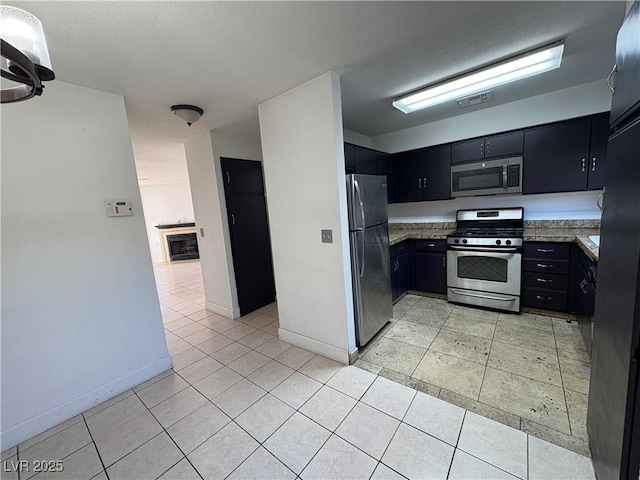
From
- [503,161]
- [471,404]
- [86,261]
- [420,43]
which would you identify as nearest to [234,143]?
[86,261]

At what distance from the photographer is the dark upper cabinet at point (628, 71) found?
84 cm

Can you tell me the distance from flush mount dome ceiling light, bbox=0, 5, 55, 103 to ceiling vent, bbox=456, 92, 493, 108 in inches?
120

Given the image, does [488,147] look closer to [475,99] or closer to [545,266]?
[475,99]

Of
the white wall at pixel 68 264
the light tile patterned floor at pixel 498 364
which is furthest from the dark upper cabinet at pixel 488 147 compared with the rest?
the white wall at pixel 68 264

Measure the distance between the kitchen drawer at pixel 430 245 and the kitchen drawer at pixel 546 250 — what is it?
82 cm

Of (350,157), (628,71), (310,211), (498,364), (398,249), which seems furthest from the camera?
(398,249)

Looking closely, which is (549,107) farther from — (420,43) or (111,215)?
(111,215)

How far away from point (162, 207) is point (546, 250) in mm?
8854

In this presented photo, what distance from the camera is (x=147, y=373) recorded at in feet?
7.27

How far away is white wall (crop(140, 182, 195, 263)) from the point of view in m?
7.61

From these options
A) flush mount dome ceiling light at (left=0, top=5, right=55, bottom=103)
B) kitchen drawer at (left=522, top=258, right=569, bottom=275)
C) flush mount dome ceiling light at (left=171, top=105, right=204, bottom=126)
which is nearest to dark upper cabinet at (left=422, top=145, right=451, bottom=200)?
kitchen drawer at (left=522, top=258, right=569, bottom=275)

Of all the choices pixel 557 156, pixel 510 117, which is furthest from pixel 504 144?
pixel 557 156

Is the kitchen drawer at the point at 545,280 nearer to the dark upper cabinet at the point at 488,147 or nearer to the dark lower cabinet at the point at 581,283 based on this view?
the dark lower cabinet at the point at 581,283

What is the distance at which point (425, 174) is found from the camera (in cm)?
356
